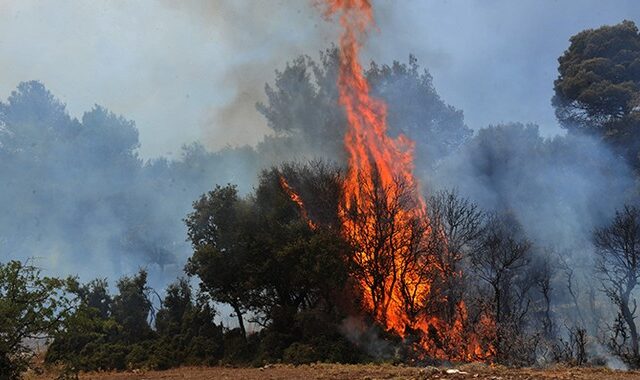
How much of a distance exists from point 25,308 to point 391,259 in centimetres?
1520

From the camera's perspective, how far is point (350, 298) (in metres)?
23.7

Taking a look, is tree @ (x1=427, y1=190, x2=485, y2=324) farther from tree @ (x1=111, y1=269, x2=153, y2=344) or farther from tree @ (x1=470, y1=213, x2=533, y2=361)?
tree @ (x1=111, y1=269, x2=153, y2=344)

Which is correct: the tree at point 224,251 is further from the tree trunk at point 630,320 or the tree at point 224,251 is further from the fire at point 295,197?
the tree trunk at point 630,320

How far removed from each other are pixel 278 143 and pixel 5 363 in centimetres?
3402

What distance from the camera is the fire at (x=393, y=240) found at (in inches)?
817

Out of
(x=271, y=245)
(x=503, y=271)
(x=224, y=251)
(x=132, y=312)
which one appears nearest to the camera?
(x=271, y=245)

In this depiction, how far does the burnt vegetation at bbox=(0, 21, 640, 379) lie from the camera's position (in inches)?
771

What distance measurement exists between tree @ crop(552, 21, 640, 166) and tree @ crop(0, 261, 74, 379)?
3853 centimetres

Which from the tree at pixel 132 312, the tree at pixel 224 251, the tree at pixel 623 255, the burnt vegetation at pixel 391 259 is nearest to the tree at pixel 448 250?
the burnt vegetation at pixel 391 259

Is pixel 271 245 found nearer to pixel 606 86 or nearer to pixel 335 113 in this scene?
pixel 335 113

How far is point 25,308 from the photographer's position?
10.8 m

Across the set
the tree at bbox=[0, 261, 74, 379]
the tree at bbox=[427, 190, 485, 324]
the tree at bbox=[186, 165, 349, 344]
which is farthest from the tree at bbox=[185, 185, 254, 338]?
the tree at bbox=[0, 261, 74, 379]

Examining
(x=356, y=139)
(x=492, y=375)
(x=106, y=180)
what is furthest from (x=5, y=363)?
(x=106, y=180)

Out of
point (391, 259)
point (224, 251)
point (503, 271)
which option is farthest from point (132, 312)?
point (503, 271)
